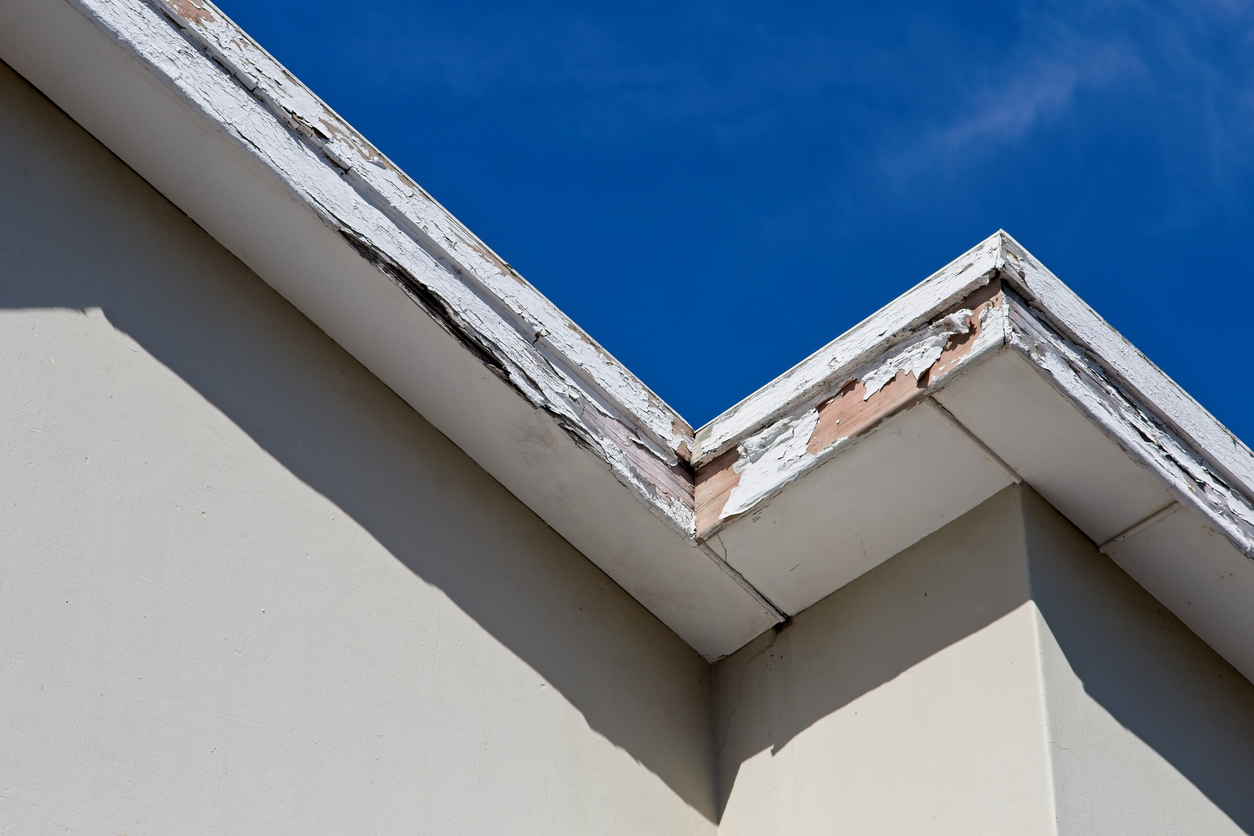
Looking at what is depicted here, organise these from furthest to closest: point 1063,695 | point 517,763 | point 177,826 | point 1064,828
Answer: point 517,763 < point 1063,695 < point 1064,828 < point 177,826

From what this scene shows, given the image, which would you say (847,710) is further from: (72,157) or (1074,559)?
(72,157)

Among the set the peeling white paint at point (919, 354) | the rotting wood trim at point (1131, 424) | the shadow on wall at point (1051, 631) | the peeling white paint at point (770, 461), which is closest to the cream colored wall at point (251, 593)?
the shadow on wall at point (1051, 631)

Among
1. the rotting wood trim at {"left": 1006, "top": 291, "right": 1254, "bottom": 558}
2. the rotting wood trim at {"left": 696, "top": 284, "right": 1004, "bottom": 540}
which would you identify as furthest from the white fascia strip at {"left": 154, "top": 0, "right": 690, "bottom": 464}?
the rotting wood trim at {"left": 1006, "top": 291, "right": 1254, "bottom": 558}

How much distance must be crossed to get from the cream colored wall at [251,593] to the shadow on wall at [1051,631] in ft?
0.79

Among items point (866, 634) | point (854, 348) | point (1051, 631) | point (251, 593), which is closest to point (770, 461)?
point (854, 348)

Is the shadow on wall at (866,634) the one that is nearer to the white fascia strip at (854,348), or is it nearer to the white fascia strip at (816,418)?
the white fascia strip at (816,418)

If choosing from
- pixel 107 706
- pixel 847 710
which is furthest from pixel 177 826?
pixel 847 710

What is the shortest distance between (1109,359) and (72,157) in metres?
1.71

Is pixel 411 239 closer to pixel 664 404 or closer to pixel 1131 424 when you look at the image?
pixel 664 404

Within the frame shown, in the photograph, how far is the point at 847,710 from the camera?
2264mm

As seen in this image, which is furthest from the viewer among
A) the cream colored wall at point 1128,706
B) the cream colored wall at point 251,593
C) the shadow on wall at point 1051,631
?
the shadow on wall at point 1051,631

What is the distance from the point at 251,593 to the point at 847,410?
3.16 ft

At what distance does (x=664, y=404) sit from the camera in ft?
7.84

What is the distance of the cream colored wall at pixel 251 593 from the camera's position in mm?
1822
